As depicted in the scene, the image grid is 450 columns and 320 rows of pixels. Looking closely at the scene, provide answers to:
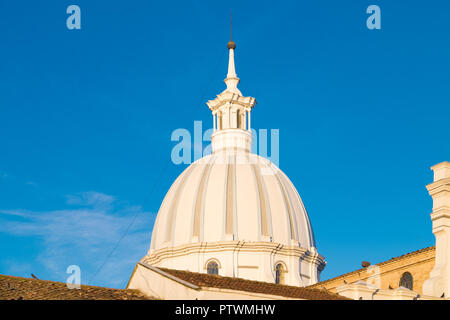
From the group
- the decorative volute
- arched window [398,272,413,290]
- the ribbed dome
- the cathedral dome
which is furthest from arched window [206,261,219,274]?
arched window [398,272,413,290]

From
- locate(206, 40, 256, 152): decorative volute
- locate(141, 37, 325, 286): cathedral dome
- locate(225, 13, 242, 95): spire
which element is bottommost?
locate(141, 37, 325, 286): cathedral dome

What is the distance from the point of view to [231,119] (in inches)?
2751

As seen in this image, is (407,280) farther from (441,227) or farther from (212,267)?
(212,267)

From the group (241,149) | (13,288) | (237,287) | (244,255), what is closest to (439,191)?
(237,287)

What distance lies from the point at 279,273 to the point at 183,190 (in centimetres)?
795

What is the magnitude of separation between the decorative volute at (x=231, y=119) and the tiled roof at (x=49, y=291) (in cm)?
3615

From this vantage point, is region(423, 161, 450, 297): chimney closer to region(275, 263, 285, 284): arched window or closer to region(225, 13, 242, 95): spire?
region(275, 263, 285, 284): arched window

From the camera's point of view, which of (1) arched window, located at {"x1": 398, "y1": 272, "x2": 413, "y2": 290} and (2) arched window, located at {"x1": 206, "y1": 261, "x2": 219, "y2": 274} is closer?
(1) arched window, located at {"x1": 398, "y1": 272, "x2": 413, "y2": 290}

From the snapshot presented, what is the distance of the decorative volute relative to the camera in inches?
2704

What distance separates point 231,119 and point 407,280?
25821 mm

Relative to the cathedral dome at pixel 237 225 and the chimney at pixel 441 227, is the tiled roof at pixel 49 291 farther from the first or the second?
the cathedral dome at pixel 237 225

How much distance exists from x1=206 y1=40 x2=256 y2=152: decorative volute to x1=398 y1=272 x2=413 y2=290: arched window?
23103 millimetres

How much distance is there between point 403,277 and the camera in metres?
46.9

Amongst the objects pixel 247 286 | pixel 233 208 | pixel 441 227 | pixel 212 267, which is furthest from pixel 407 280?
pixel 212 267
